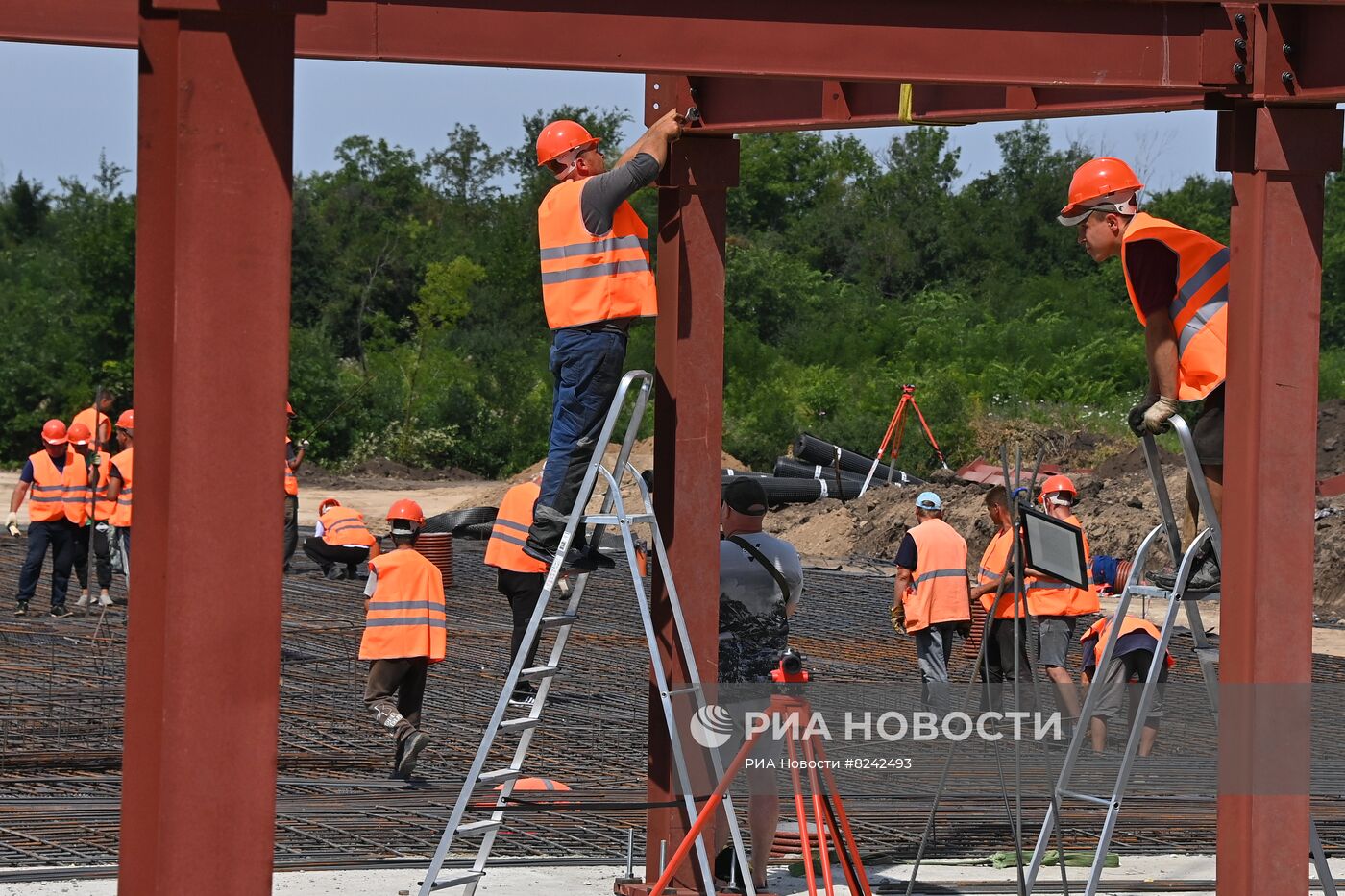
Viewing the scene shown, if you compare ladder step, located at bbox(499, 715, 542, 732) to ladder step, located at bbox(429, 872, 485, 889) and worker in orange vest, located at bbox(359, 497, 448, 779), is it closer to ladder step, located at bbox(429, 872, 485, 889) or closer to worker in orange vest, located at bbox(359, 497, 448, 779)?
ladder step, located at bbox(429, 872, 485, 889)

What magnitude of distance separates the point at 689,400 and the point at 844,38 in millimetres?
2227

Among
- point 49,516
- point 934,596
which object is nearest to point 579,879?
point 934,596

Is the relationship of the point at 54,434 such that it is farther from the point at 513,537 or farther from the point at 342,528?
the point at 513,537

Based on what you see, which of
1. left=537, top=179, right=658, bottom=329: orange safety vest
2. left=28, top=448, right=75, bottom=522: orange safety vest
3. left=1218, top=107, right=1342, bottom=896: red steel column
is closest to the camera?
left=1218, top=107, right=1342, bottom=896: red steel column

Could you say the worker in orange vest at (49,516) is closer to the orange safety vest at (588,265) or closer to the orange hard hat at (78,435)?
the orange hard hat at (78,435)

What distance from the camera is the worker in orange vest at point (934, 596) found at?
1134 centimetres

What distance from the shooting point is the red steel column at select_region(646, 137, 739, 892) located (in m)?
6.91

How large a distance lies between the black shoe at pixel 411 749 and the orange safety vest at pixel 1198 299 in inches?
197

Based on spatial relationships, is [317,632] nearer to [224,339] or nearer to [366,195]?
[224,339]

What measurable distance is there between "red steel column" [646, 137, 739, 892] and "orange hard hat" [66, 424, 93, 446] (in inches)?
417

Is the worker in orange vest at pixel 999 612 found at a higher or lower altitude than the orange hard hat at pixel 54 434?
lower

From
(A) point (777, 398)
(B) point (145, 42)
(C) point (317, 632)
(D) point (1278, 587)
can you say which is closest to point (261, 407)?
(B) point (145, 42)

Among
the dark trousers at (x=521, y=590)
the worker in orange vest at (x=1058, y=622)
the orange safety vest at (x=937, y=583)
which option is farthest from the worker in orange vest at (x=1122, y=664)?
the dark trousers at (x=521, y=590)

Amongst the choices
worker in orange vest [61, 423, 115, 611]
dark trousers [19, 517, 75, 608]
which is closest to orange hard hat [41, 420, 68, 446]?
worker in orange vest [61, 423, 115, 611]
